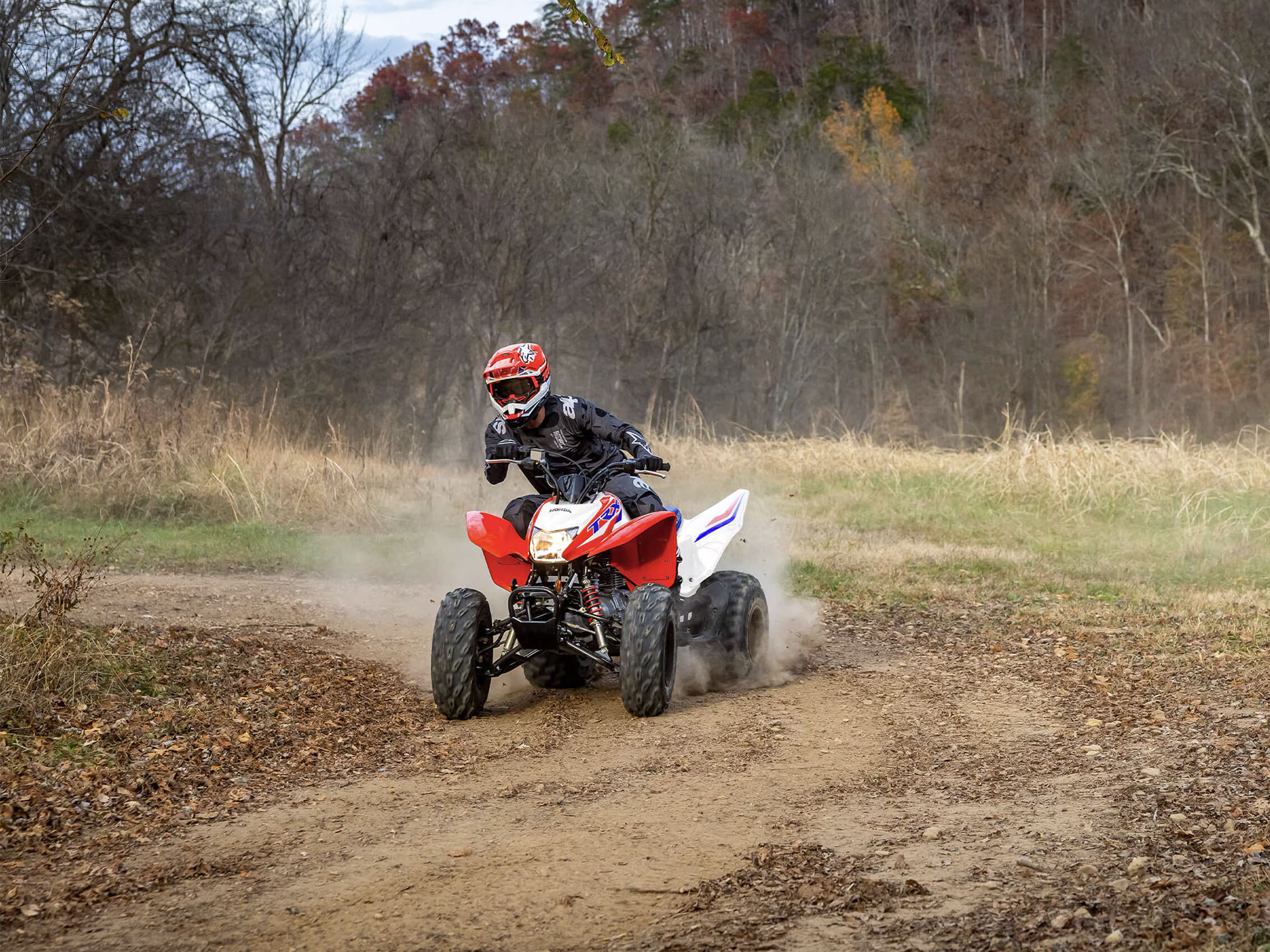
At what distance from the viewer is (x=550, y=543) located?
6.98 metres

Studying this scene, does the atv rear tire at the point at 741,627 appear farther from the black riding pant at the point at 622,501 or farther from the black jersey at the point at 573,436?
the black jersey at the point at 573,436

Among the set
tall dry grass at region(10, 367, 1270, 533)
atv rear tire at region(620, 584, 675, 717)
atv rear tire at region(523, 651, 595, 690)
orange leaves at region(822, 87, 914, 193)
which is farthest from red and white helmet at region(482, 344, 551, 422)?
orange leaves at region(822, 87, 914, 193)

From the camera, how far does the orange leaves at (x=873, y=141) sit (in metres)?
47.8

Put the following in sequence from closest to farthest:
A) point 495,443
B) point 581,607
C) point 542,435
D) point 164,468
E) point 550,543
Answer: point 550,543
point 581,607
point 495,443
point 542,435
point 164,468

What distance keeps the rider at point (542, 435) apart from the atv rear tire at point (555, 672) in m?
0.92

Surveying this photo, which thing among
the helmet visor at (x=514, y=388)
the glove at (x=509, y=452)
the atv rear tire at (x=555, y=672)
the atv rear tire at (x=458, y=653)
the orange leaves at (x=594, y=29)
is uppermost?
the orange leaves at (x=594, y=29)

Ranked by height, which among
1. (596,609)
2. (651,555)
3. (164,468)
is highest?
(164,468)

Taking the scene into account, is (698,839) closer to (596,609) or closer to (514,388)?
(596,609)

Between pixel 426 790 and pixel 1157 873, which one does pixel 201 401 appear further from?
pixel 1157 873

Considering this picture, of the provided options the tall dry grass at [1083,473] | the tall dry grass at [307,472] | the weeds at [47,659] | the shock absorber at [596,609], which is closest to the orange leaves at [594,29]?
the shock absorber at [596,609]

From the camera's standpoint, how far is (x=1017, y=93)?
48.4 m

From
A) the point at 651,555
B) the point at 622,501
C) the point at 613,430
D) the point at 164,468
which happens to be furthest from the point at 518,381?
the point at 164,468

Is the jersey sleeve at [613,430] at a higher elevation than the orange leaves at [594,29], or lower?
lower

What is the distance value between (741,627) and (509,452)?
1.86 m
